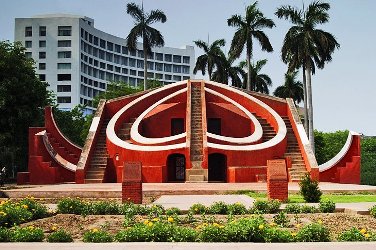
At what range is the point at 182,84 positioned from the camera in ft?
102

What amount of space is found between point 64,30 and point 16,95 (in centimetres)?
5919

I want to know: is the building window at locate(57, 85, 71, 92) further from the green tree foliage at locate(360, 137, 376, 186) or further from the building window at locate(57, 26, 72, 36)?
the green tree foliage at locate(360, 137, 376, 186)

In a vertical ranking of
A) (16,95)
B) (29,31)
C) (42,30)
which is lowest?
(16,95)

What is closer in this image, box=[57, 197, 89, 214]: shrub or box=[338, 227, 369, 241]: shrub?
box=[338, 227, 369, 241]: shrub

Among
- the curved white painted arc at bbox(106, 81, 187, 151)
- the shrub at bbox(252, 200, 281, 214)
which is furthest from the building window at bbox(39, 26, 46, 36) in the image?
the shrub at bbox(252, 200, 281, 214)

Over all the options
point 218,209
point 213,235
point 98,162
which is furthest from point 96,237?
point 98,162

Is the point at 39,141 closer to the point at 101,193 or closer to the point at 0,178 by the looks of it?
the point at 0,178

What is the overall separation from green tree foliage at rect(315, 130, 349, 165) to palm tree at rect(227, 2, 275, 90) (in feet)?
53.6

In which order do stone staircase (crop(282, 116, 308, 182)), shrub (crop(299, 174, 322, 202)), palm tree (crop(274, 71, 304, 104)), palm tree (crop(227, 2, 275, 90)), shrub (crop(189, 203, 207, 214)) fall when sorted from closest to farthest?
shrub (crop(189, 203, 207, 214)), shrub (crop(299, 174, 322, 202)), stone staircase (crop(282, 116, 308, 182)), palm tree (crop(227, 2, 275, 90)), palm tree (crop(274, 71, 304, 104))

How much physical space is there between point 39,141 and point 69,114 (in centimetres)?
2013

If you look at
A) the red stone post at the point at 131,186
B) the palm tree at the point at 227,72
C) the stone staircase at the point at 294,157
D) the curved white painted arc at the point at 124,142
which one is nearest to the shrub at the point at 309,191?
the red stone post at the point at 131,186

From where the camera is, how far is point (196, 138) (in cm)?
2559

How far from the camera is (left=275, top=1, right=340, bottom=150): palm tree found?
116 ft

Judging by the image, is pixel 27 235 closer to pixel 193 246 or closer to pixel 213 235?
pixel 193 246
